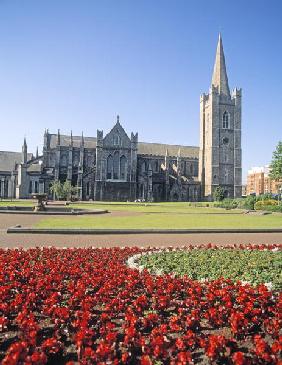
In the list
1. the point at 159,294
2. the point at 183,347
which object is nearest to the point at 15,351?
the point at 183,347

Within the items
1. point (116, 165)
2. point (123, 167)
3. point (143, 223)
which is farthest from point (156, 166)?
point (143, 223)

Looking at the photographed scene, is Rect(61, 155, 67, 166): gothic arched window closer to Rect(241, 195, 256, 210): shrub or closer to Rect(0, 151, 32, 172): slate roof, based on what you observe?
Rect(0, 151, 32, 172): slate roof

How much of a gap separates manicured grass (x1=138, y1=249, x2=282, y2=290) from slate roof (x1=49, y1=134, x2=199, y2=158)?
8073 cm

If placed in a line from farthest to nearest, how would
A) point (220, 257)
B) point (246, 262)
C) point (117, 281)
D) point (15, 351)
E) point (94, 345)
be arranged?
point (220, 257)
point (246, 262)
point (117, 281)
point (94, 345)
point (15, 351)

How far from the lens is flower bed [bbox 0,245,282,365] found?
4.29 meters

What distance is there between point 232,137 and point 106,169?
1340 inches

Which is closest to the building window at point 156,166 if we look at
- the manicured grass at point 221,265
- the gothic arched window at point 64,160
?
the gothic arched window at point 64,160

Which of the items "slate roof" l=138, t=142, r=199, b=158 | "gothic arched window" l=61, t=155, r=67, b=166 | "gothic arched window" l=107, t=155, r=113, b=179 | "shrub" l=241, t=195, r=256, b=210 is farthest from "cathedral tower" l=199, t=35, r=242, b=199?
"gothic arched window" l=61, t=155, r=67, b=166

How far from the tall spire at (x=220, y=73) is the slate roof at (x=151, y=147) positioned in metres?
19.7

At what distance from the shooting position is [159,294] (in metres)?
6.61

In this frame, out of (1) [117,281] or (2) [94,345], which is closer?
(2) [94,345]

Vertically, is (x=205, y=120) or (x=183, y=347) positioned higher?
(x=205, y=120)

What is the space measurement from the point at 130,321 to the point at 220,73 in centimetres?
9220

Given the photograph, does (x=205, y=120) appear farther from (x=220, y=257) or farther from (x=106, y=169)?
(x=220, y=257)
